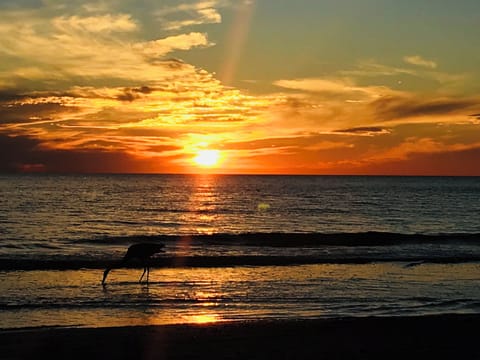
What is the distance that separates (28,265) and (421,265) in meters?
14.2

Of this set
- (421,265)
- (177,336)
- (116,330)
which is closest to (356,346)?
(177,336)

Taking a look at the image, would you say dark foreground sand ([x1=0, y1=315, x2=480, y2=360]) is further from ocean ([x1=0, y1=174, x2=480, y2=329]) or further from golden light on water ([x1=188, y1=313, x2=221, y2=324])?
ocean ([x1=0, y1=174, x2=480, y2=329])

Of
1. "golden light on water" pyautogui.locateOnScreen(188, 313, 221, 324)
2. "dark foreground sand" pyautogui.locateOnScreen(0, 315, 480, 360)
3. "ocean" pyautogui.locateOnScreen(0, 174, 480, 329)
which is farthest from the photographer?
"ocean" pyautogui.locateOnScreen(0, 174, 480, 329)

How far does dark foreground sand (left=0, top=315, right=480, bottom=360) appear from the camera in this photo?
33.7 feet

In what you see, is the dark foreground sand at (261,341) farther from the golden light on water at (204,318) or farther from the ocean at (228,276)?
the ocean at (228,276)

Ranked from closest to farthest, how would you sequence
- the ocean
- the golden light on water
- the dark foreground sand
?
the dark foreground sand < the golden light on water < the ocean

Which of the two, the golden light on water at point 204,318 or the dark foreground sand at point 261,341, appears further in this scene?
the golden light on water at point 204,318

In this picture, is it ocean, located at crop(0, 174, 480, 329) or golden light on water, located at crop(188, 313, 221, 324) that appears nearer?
golden light on water, located at crop(188, 313, 221, 324)

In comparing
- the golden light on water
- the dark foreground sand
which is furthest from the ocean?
the dark foreground sand

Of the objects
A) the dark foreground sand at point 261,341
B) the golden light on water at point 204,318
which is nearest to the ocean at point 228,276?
the golden light on water at point 204,318

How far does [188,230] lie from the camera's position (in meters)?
41.2

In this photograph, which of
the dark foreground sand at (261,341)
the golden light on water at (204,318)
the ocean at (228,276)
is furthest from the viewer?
the ocean at (228,276)

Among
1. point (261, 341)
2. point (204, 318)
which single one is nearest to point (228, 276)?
point (204, 318)

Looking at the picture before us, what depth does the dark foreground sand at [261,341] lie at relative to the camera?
10266 millimetres
